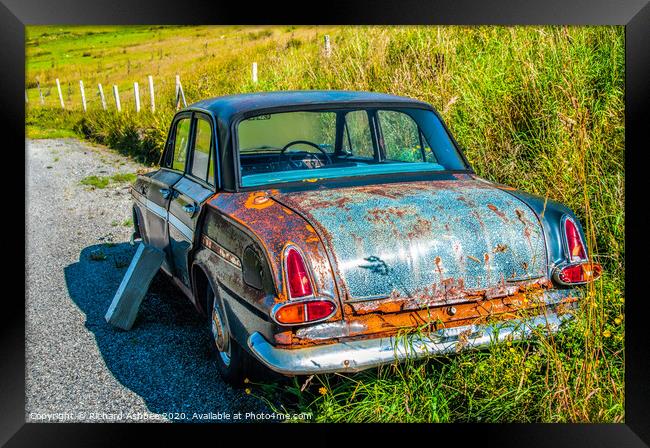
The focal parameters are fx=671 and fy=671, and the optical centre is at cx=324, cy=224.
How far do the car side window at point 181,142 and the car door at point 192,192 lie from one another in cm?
12

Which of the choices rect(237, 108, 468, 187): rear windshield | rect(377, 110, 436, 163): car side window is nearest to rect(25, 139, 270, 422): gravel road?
rect(237, 108, 468, 187): rear windshield

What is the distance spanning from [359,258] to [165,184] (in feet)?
6.65

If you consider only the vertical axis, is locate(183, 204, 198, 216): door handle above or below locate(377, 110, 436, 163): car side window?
below

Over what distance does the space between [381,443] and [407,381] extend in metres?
0.32

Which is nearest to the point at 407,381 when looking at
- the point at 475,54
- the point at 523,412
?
the point at 523,412

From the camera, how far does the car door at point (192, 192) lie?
3654 millimetres

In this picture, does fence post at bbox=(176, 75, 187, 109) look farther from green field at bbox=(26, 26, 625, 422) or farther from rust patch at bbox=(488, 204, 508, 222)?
rust patch at bbox=(488, 204, 508, 222)

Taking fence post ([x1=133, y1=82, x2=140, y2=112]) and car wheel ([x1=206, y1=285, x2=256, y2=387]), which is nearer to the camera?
car wheel ([x1=206, y1=285, x2=256, y2=387])

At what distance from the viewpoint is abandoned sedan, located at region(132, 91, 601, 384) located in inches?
107

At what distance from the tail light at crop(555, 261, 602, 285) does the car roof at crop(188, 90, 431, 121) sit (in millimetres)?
1346

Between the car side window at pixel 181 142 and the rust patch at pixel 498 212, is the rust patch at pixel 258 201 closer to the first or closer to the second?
the rust patch at pixel 498 212

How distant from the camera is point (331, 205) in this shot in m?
2.99

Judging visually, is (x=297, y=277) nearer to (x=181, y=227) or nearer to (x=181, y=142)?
(x=181, y=227)

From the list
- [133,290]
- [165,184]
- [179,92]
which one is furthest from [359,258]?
[179,92]
